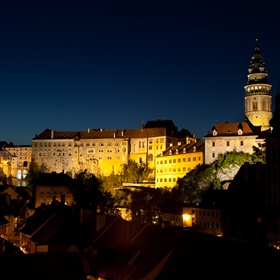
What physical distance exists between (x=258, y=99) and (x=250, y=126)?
31.5 ft

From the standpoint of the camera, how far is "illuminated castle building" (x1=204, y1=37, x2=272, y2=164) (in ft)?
249

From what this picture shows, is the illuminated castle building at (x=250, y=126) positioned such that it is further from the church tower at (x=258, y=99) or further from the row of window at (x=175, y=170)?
the row of window at (x=175, y=170)

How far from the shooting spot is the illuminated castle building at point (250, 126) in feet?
249

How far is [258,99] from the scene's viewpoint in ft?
283

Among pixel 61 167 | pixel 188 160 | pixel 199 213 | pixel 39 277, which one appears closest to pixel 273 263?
pixel 39 277

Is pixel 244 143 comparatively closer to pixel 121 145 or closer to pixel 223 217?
pixel 223 217

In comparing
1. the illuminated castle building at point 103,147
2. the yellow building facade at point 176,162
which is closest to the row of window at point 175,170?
the yellow building facade at point 176,162

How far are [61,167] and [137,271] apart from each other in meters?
105

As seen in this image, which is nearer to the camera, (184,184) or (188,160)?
(184,184)

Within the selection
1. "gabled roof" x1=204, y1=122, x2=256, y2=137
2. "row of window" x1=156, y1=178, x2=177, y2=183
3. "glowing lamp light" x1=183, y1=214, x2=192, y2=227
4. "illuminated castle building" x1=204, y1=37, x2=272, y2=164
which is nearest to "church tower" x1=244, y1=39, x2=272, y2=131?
"illuminated castle building" x1=204, y1=37, x2=272, y2=164

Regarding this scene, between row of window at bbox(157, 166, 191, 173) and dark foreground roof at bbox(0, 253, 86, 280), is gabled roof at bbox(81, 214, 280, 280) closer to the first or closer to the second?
dark foreground roof at bbox(0, 253, 86, 280)

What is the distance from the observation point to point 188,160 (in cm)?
8375

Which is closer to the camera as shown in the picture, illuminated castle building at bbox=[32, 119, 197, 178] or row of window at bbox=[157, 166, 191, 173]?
row of window at bbox=[157, 166, 191, 173]

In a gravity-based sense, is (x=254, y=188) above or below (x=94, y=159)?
below
